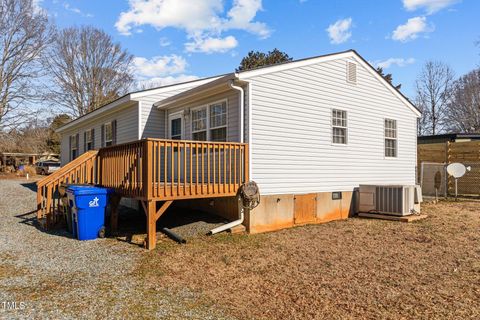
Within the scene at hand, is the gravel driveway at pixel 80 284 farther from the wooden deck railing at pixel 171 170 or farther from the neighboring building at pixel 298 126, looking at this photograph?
the neighboring building at pixel 298 126

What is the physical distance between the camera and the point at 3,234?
7.59 m

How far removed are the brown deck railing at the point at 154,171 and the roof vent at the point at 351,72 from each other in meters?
4.46

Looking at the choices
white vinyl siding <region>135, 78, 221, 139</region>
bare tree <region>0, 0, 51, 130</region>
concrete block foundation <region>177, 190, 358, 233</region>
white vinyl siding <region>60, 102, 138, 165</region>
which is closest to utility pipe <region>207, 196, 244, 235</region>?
concrete block foundation <region>177, 190, 358, 233</region>

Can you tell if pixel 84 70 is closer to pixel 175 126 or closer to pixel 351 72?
pixel 175 126

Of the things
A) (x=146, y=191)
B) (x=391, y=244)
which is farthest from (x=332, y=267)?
(x=146, y=191)

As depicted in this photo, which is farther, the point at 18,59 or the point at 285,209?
the point at 18,59

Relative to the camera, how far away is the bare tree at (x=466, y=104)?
33062 millimetres

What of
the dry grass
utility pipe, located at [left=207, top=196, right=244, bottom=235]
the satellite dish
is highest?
the satellite dish

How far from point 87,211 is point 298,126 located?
17.3 ft

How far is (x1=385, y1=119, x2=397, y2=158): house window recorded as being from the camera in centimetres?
1135

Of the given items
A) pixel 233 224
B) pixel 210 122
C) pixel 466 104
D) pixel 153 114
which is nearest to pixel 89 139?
pixel 153 114

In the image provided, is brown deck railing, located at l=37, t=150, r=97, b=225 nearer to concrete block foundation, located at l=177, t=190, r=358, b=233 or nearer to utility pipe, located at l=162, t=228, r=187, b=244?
concrete block foundation, located at l=177, t=190, r=358, b=233

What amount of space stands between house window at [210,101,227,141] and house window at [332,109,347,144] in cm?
318

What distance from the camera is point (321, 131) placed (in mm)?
9477
